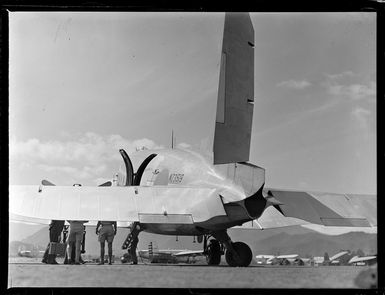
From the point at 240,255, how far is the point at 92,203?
5091 mm

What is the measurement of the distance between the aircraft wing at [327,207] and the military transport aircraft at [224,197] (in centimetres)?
2

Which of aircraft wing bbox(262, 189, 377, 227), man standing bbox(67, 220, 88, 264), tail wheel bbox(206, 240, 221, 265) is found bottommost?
tail wheel bbox(206, 240, 221, 265)

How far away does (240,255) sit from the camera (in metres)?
16.1

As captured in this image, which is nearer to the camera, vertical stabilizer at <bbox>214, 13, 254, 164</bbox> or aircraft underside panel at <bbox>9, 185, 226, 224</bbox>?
aircraft underside panel at <bbox>9, 185, 226, 224</bbox>

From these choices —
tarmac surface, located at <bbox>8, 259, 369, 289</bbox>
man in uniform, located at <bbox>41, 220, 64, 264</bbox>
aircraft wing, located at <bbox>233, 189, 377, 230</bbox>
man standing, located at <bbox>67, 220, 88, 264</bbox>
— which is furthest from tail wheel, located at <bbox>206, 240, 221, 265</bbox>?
tarmac surface, located at <bbox>8, 259, 369, 289</bbox>

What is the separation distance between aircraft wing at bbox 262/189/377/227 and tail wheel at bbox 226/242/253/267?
2.07 metres

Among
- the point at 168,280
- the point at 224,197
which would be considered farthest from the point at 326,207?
the point at 168,280

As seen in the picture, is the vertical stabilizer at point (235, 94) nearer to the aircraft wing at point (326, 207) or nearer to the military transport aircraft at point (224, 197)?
the military transport aircraft at point (224, 197)

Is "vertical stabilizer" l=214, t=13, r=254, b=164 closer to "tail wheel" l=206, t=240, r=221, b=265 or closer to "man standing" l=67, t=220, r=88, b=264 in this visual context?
"man standing" l=67, t=220, r=88, b=264

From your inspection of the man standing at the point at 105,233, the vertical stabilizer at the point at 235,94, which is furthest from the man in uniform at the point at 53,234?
the vertical stabilizer at the point at 235,94

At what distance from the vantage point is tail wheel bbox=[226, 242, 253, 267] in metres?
16.0
